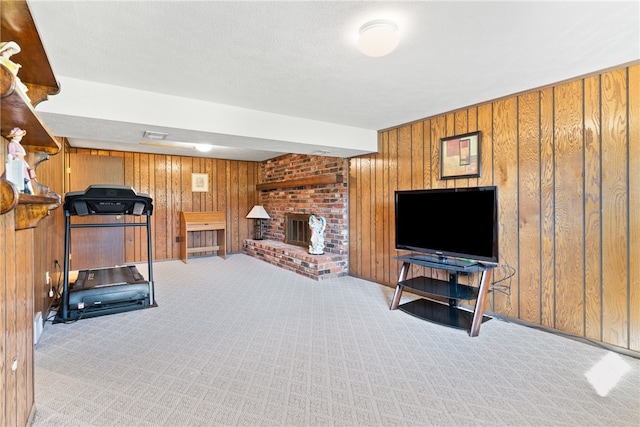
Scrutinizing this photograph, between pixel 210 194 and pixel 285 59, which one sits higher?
pixel 285 59

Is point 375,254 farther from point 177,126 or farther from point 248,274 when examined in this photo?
point 177,126

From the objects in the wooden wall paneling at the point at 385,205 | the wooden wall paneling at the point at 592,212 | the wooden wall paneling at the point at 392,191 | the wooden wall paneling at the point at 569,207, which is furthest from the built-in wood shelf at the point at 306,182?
the wooden wall paneling at the point at 592,212

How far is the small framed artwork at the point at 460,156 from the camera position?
3143mm

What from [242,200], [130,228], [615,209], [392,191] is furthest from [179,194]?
[615,209]

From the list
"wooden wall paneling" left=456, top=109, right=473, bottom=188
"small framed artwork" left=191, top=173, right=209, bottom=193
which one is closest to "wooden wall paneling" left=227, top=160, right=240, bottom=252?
"small framed artwork" left=191, top=173, right=209, bottom=193

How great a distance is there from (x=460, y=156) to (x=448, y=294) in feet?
4.80

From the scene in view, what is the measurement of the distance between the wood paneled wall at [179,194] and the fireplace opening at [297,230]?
4.95 ft

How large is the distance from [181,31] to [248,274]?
3.77 m

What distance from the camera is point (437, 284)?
3.16m

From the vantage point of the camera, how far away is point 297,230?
5957 millimetres

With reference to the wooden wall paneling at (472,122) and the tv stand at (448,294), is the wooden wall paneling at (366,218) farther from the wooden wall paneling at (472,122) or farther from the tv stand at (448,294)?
the wooden wall paneling at (472,122)

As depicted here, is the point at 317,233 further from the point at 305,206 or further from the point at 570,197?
the point at 570,197

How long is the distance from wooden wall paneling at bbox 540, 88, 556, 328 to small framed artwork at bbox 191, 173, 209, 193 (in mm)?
5985

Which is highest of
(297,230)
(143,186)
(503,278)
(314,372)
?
(143,186)
